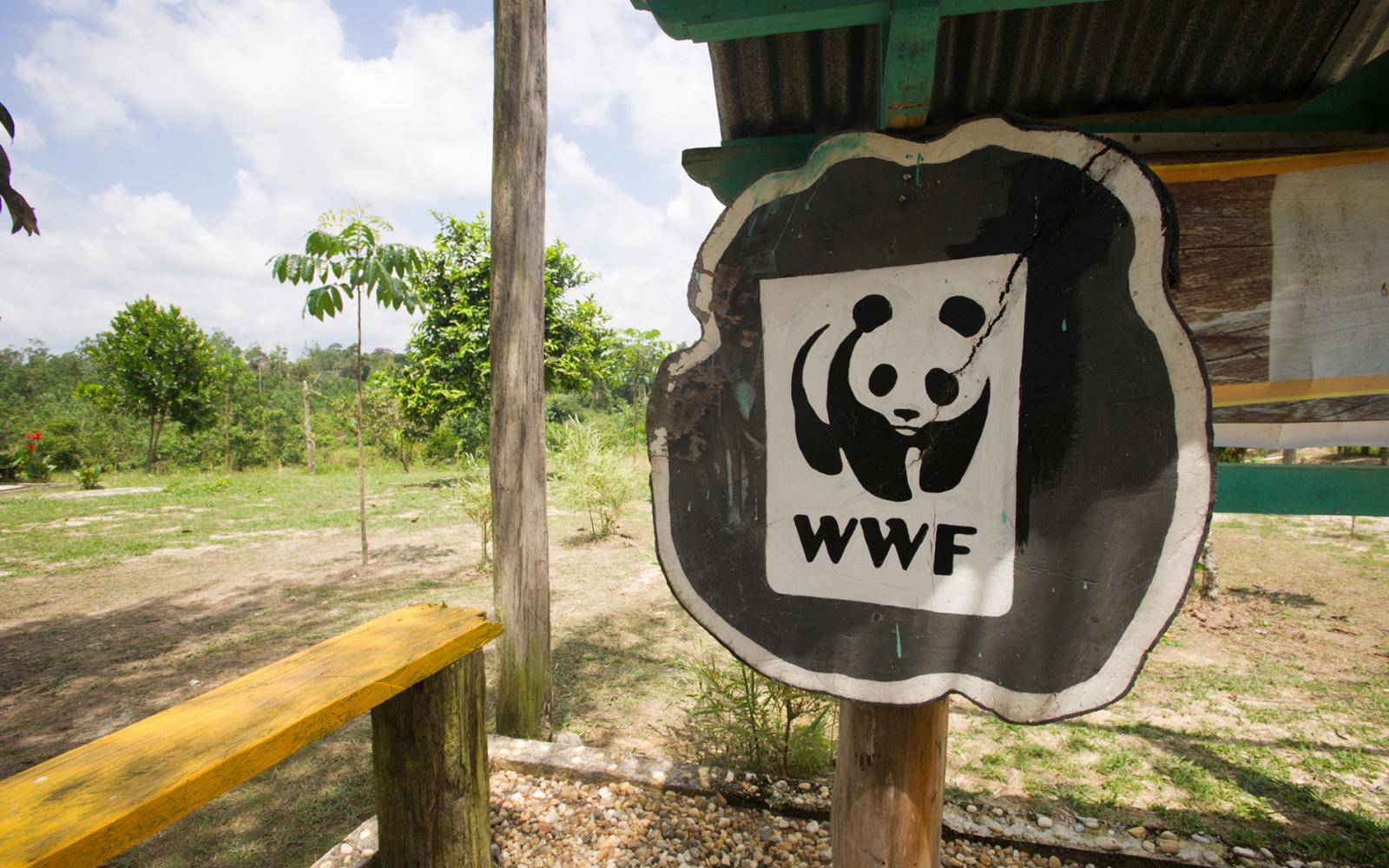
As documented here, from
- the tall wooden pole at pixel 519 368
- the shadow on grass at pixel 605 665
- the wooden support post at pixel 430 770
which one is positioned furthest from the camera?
the shadow on grass at pixel 605 665

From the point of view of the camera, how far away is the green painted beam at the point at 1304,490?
1611mm

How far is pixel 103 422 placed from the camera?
22.9 meters

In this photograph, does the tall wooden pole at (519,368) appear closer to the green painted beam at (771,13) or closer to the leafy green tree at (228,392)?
the green painted beam at (771,13)

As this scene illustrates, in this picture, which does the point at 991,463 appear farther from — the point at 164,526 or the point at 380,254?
the point at 164,526

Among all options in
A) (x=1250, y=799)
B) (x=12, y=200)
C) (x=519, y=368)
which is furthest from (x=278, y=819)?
(x=1250, y=799)

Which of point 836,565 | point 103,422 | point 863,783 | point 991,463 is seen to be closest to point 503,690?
point 863,783

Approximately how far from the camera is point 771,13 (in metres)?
1.01

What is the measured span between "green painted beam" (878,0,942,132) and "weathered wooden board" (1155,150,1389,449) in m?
0.71

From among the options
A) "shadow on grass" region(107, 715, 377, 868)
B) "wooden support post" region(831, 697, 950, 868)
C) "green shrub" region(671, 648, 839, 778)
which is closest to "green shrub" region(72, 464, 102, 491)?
"shadow on grass" region(107, 715, 377, 868)

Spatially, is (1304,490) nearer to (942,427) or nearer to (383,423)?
(942,427)

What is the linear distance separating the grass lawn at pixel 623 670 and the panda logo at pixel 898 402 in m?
1.85

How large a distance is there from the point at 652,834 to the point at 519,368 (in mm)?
1895

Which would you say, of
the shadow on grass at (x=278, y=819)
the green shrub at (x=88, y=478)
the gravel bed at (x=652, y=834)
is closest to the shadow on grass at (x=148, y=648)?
the shadow on grass at (x=278, y=819)

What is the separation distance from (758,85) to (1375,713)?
4516 mm
